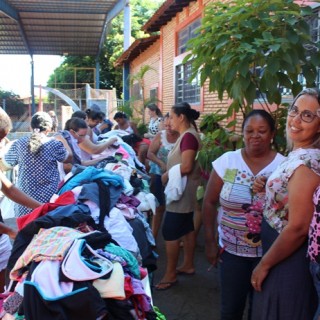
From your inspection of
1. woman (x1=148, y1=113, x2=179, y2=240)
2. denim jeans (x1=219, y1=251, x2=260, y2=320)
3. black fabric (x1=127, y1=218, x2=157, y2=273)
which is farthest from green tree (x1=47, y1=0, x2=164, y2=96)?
denim jeans (x1=219, y1=251, x2=260, y2=320)

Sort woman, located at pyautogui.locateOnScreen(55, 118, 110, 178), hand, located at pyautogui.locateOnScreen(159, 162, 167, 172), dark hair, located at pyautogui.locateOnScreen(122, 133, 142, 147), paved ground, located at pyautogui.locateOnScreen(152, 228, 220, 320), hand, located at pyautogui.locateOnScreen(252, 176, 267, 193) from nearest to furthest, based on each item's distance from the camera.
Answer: hand, located at pyautogui.locateOnScreen(252, 176, 267, 193) < paved ground, located at pyautogui.locateOnScreen(152, 228, 220, 320) < woman, located at pyautogui.locateOnScreen(55, 118, 110, 178) < hand, located at pyautogui.locateOnScreen(159, 162, 167, 172) < dark hair, located at pyautogui.locateOnScreen(122, 133, 142, 147)

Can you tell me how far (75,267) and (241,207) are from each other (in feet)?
4.04

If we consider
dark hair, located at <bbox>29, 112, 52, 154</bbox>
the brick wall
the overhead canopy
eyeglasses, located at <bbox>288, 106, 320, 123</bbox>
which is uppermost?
the overhead canopy

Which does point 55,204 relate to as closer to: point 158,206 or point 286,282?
point 286,282

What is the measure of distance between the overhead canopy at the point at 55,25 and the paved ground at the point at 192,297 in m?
13.0

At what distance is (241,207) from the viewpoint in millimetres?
2766

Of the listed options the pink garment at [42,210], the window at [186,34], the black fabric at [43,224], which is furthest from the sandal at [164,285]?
the window at [186,34]

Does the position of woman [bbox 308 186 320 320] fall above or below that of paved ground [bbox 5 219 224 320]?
above

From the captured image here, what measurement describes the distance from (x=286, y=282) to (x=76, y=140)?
137 inches

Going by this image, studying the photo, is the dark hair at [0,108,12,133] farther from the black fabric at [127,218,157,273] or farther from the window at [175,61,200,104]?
the window at [175,61,200,104]

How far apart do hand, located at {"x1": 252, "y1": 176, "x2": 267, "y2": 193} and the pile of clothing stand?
838mm

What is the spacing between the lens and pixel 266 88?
10.5ft

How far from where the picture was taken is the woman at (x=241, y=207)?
276 centimetres

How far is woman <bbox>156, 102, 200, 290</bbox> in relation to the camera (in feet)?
13.9
